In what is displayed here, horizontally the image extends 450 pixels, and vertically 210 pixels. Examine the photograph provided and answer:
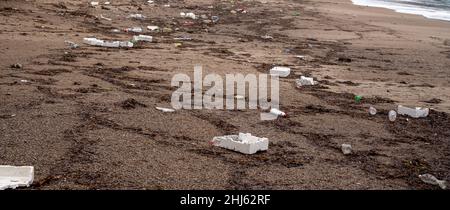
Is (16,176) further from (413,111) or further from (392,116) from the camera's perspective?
(413,111)

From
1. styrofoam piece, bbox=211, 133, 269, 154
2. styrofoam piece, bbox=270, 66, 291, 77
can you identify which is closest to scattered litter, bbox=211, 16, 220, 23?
styrofoam piece, bbox=270, 66, 291, 77

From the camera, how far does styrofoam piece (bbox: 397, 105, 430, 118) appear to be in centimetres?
586

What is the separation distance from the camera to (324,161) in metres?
4.35

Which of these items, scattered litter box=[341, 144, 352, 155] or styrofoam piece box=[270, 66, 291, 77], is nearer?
scattered litter box=[341, 144, 352, 155]

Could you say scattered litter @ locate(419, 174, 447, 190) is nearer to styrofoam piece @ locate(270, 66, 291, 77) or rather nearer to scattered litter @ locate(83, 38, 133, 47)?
styrofoam piece @ locate(270, 66, 291, 77)

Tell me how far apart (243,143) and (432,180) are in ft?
4.49

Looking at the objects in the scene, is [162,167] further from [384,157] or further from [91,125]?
[384,157]

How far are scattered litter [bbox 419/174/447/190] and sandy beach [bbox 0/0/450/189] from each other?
0.07 meters

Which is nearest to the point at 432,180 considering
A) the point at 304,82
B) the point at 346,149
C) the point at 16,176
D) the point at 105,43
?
the point at 346,149

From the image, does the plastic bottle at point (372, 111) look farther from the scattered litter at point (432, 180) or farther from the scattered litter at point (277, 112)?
the scattered litter at point (432, 180)

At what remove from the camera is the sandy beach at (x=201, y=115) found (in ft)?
13.0

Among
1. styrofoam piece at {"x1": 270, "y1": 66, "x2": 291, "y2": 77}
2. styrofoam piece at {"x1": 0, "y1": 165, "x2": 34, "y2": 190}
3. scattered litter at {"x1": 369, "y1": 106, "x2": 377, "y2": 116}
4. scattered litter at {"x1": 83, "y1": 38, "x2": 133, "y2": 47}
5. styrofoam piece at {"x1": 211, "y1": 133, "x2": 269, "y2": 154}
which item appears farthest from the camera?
scattered litter at {"x1": 83, "y1": 38, "x2": 133, "y2": 47}
